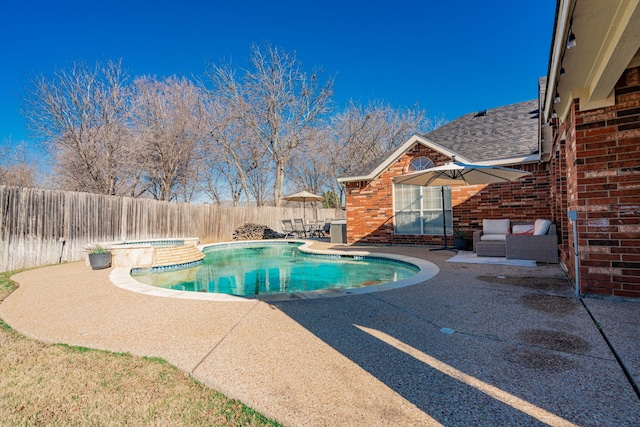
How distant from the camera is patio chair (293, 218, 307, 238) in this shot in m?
16.2

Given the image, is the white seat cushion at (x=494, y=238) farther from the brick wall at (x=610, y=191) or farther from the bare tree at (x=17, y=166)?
the bare tree at (x=17, y=166)

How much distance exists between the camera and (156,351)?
8.75 feet

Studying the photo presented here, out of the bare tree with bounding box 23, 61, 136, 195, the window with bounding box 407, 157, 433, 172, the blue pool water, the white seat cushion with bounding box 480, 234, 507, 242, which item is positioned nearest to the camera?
the blue pool water

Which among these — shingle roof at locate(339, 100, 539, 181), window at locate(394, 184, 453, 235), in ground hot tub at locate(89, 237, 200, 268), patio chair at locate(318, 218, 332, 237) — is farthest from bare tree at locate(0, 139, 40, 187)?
window at locate(394, 184, 453, 235)


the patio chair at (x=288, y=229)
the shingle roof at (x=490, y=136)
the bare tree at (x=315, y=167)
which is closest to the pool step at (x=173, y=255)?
the shingle roof at (x=490, y=136)

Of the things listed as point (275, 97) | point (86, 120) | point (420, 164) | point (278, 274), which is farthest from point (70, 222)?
point (275, 97)

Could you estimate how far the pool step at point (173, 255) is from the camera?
8.05 meters

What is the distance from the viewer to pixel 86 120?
13547mm

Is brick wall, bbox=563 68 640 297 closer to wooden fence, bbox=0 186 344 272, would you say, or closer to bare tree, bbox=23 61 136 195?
wooden fence, bbox=0 186 344 272

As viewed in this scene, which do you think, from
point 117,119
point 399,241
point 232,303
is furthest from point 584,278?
point 117,119

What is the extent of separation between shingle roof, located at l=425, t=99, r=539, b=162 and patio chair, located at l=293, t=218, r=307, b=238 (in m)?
7.47

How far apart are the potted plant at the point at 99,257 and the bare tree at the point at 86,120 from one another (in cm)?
864

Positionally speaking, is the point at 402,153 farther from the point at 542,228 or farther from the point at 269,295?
the point at 269,295

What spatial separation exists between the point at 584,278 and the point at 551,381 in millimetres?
2662
